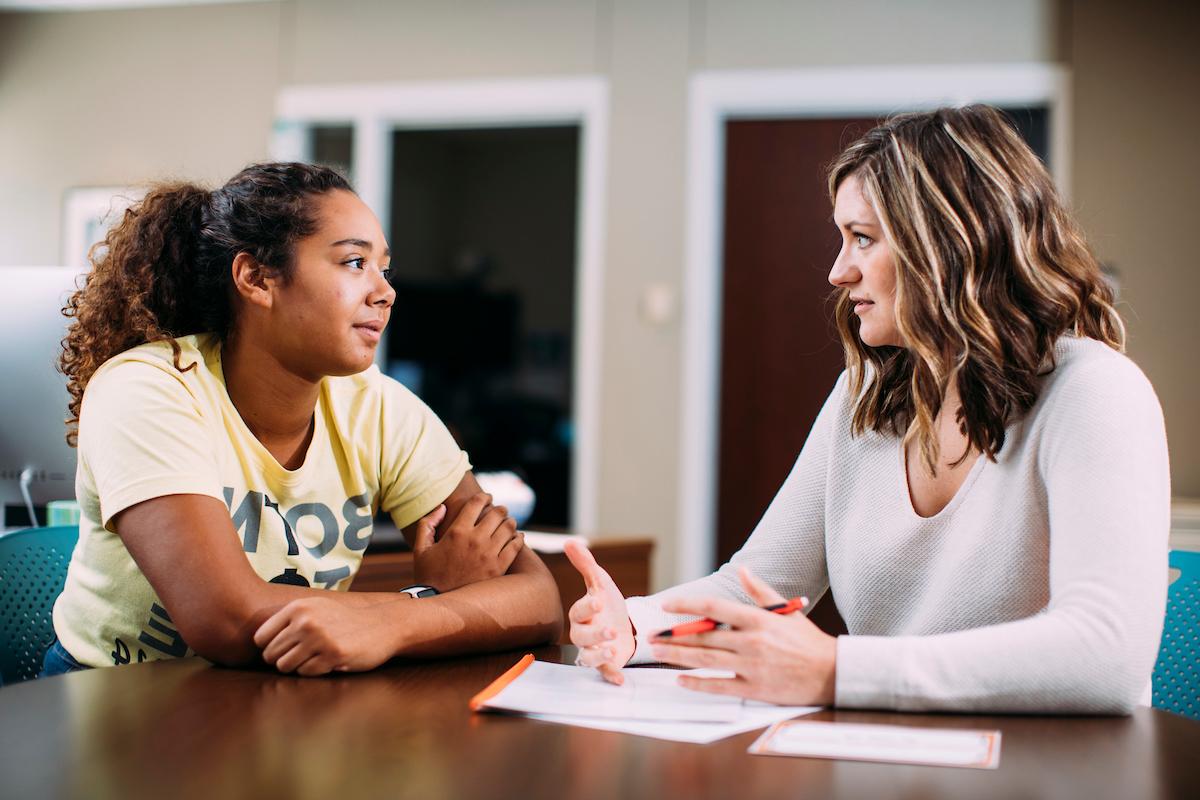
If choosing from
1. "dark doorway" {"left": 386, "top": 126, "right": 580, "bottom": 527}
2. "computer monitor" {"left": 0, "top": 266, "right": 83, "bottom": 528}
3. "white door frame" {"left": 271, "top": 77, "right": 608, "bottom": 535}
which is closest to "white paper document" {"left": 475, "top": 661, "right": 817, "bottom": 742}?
"computer monitor" {"left": 0, "top": 266, "right": 83, "bottom": 528}

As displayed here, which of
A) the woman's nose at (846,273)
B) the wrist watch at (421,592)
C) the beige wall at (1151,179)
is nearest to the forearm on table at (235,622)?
the wrist watch at (421,592)

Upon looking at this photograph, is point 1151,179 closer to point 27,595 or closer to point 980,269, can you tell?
point 980,269

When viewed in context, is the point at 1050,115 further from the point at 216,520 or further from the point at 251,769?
the point at 251,769

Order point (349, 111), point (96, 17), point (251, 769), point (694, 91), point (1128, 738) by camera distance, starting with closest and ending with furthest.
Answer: point (251, 769) < point (1128, 738) < point (694, 91) < point (349, 111) < point (96, 17)

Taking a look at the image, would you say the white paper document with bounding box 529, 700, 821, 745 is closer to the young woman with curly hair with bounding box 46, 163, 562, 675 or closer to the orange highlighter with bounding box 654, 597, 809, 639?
the orange highlighter with bounding box 654, 597, 809, 639

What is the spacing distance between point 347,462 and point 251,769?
0.81m

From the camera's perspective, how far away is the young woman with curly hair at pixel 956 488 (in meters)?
1.03

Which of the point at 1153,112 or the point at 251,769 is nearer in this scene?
the point at 251,769

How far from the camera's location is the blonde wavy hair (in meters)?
1.28

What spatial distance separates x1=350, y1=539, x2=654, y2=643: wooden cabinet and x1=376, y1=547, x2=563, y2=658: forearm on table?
27.3 inches

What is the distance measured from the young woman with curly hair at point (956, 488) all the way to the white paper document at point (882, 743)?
7 centimetres

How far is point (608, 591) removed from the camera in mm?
1321

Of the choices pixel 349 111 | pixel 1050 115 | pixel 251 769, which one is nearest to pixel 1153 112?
pixel 1050 115

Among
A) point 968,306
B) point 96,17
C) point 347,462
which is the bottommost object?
point 347,462
